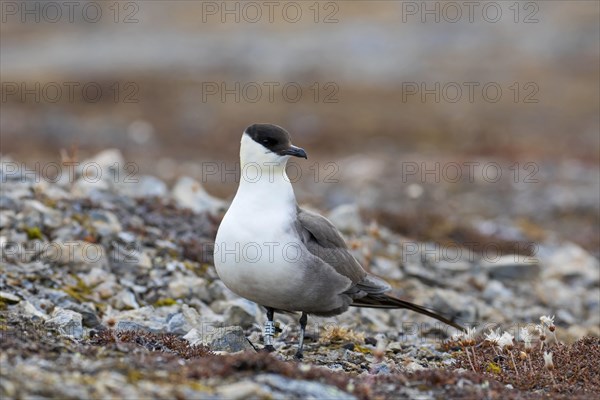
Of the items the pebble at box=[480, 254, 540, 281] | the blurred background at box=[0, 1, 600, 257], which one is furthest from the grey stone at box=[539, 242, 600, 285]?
the blurred background at box=[0, 1, 600, 257]

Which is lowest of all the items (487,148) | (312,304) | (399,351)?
(487,148)

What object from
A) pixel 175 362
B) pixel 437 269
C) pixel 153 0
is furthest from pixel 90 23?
pixel 175 362

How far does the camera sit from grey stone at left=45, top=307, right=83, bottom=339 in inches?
261

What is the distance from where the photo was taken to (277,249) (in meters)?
6.74

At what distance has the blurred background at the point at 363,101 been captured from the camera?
18.1 m

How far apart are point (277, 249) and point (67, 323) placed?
179 cm

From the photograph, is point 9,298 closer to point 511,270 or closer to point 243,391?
point 243,391

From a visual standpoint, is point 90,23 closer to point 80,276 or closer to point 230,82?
point 230,82

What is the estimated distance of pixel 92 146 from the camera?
25.3 metres

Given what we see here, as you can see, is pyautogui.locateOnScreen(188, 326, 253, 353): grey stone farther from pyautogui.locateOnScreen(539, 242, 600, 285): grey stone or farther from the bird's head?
pyautogui.locateOnScreen(539, 242, 600, 285): grey stone

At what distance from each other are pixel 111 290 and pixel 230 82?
106ft

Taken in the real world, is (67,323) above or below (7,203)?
below

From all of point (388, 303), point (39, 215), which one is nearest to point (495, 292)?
point (388, 303)

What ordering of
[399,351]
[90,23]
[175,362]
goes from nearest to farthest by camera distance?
[175,362], [399,351], [90,23]
